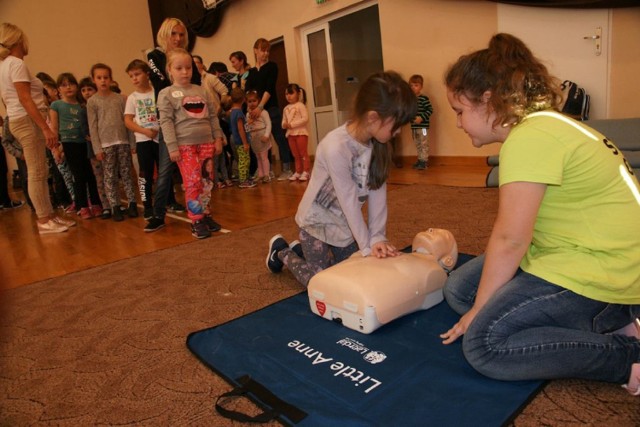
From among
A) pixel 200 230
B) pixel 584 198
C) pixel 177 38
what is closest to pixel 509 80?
pixel 584 198

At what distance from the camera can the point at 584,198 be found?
1.07m

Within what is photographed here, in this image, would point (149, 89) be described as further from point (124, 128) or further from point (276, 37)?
point (276, 37)

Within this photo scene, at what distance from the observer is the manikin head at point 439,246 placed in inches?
69.0

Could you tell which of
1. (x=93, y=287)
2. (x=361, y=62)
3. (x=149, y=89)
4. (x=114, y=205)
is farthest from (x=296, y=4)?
(x=93, y=287)

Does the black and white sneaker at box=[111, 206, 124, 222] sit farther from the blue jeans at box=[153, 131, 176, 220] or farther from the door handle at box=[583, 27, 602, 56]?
the door handle at box=[583, 27, 602, 56]

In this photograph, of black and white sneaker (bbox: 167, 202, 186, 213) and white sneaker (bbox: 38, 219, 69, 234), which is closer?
white sneaker (bbox: 38, 219, 69, 234)

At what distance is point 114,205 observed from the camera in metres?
3.74

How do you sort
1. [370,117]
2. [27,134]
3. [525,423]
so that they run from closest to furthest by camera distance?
[525,423] < [370,117] < [27,134]

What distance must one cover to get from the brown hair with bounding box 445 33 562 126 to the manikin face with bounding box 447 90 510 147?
14mm

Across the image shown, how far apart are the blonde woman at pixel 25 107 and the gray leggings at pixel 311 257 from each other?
86.2 inches

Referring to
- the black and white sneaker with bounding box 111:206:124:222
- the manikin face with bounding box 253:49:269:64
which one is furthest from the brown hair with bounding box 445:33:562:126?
the manikin face with bounding box 253:49:269:64

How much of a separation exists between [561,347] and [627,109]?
3.35 meters

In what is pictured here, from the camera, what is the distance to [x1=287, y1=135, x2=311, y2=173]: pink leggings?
510 cm

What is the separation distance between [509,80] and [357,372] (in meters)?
0.81
